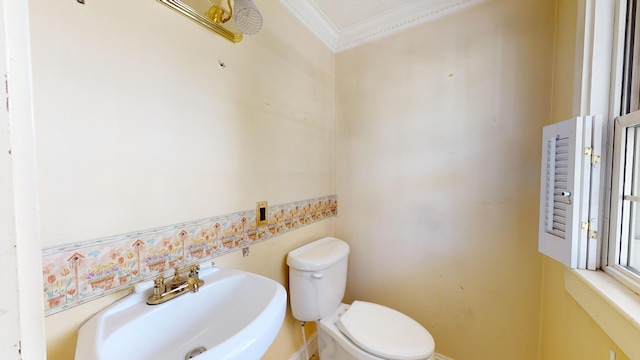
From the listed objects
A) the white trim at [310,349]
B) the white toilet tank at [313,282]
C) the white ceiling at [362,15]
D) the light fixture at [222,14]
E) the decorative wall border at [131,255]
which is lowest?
the white trim at [310,349]

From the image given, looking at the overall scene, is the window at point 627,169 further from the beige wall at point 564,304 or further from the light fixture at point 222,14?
the light fixture at point 222,14

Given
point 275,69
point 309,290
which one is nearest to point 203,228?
point 309,290

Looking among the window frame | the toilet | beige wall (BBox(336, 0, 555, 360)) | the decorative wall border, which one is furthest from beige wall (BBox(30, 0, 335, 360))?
the window frame


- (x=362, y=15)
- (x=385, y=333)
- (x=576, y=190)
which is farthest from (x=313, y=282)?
(x=362, y=15)

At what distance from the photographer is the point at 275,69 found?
1.24 m

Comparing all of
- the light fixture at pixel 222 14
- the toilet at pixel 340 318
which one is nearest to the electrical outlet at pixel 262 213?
the toilet at pixel 340 318

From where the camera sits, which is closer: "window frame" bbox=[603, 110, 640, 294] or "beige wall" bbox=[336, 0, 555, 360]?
"window frame" bbox=[603, 110, 640, 294]

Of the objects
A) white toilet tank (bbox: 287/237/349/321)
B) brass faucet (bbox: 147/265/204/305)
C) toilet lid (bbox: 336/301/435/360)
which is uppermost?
brass faucet (bbox: 147/265/204/305)

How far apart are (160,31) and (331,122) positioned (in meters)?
1.13

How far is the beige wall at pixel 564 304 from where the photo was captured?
2.45 feet

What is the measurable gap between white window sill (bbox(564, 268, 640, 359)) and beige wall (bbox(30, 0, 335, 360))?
1199 millimetres

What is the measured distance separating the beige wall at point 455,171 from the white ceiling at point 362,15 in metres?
0.07

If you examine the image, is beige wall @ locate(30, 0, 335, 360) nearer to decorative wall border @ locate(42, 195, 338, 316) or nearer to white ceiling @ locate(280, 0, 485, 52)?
decorative wall border @ locate(42, 195, 338, 316)

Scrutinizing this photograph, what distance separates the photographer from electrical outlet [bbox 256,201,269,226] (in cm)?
115
